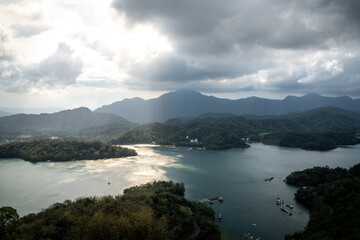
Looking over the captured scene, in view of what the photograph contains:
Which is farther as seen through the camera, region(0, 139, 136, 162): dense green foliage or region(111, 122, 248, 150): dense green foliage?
region(111, 122, 248, 150): dense green foliage

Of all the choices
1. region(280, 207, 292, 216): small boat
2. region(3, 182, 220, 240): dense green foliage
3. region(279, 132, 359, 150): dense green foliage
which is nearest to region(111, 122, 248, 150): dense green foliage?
region(279, 132, 359, 150): dense green foliage

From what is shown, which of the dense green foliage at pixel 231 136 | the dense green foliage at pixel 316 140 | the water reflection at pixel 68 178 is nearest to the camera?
the water reflection at pixel 68 178

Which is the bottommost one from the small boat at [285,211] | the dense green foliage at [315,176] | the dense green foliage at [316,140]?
the small boat at [285,211]

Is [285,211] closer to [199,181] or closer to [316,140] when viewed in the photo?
[199,181]

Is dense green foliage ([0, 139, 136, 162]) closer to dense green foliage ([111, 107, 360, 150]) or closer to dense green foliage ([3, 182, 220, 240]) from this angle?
dense green foliage ([111, 107, 360, 150])

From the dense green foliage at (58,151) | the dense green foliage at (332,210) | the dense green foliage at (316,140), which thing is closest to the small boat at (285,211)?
the dense green foliage at (332,210)

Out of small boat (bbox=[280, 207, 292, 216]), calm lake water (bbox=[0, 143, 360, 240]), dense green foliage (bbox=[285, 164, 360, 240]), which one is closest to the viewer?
dense green foliage (bbox=[285, 164, 360, 240])

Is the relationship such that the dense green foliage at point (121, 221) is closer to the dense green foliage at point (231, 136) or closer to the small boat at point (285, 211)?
the small boat at point (285, 211)

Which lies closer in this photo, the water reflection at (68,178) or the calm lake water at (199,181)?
the calm lake water at (199,181)
